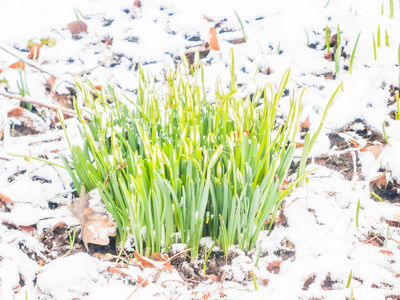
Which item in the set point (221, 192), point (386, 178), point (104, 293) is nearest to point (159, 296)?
point (104, 293)

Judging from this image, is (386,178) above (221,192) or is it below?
below

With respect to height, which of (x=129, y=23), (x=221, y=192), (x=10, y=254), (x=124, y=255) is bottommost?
(x=124, y=255)

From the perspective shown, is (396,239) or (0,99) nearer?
(396,239)

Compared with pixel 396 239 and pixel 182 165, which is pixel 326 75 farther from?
pixel 182 165

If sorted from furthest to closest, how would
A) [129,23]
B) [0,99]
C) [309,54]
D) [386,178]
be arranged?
[129,23] < [309,54] < [0,99] < [386,178]

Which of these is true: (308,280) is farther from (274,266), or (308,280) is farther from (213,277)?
(213,277)

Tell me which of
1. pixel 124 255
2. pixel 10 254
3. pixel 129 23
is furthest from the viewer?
pixel 129 23
